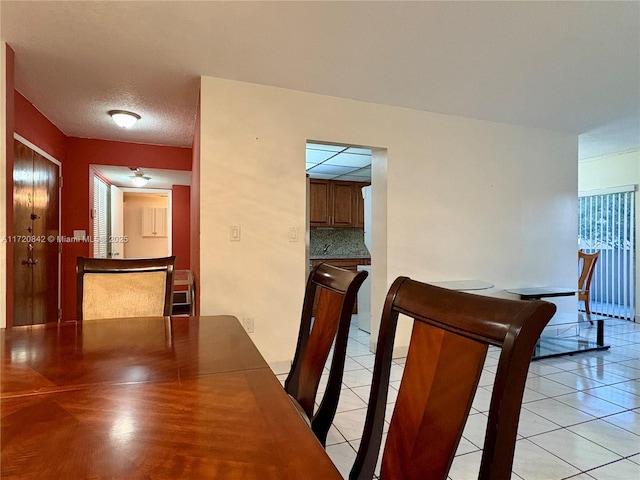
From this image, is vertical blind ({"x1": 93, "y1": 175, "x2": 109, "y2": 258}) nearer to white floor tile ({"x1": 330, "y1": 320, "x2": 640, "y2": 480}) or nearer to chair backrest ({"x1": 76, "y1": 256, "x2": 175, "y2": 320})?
chair backrest ({"x1": 76, "y1": 256, "x2": 175, "y2": 320})

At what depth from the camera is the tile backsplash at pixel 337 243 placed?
6.28 metres

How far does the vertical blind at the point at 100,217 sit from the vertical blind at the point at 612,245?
24.0ft

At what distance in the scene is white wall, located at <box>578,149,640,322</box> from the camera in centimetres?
507

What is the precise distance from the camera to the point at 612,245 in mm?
5422

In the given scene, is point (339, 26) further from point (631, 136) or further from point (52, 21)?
point (631, 136)

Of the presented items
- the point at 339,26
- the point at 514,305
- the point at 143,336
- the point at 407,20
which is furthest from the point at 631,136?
the point at 143,336

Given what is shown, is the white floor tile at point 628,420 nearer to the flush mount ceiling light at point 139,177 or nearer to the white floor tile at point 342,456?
the white floor tile at point 342,456

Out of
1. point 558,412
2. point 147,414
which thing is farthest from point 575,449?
point 147,414

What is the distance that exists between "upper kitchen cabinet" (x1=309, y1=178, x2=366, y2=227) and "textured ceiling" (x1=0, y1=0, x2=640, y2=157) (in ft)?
8.78

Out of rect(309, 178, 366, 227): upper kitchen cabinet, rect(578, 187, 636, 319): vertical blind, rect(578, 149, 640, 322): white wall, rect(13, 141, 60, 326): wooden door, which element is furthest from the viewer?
rect(309, 178, 366, 227): upper kitchen cabinet

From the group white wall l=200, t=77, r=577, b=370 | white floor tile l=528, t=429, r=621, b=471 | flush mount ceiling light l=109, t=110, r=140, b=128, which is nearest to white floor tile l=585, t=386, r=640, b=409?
white floor tile l=528, t=429, r=621, b=471

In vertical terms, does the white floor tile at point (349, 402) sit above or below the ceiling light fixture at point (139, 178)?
below

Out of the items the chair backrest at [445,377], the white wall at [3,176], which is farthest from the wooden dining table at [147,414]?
the white wall at [3,176]

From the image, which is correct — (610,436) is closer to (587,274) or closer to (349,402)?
(349,402)
